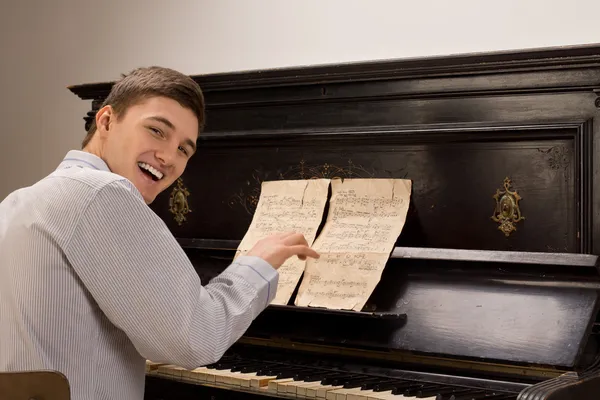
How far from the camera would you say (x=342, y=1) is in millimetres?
3727

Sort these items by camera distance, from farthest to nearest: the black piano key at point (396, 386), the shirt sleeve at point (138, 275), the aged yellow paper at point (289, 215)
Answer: the aged yellow paper at point (289, 215) → the black piano key at point (396, 386) → the shirt sleeve at point (138, 275)

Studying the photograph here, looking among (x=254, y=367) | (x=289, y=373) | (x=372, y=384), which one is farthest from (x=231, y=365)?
(x=372, y=384)

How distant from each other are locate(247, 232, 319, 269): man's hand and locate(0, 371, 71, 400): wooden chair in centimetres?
64

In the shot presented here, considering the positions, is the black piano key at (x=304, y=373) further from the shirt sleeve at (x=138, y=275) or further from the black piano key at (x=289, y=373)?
the shirt sleeve at (x=138, y=275)

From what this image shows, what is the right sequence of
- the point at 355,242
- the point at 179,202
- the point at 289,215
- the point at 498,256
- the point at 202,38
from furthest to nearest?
the point at 202,38 < the point at 179,202 < the point at 289,215 < the point at 355,242 < the point at 498,256

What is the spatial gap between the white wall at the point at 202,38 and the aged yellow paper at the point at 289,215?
1.00 m

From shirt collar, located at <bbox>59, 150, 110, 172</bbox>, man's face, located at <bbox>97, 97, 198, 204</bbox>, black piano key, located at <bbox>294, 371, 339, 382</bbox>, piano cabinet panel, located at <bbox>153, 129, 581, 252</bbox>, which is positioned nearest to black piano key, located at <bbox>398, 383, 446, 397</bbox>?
black piano key, located at <bbox>294, 371, 339, 382</bbox>

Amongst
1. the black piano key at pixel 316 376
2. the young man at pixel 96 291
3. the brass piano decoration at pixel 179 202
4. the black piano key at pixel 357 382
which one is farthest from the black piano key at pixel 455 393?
the brass piano decoration at pixel 179 202

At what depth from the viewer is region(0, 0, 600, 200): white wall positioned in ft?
11.0

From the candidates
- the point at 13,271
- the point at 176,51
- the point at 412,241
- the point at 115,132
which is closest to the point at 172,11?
the point at 176,51

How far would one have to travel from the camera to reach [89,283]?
159cm

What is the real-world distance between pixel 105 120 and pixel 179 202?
1369 millimetres

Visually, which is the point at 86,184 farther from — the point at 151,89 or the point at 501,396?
the point at 501,396

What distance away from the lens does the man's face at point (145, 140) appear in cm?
187
